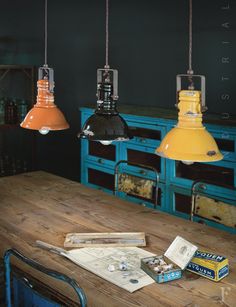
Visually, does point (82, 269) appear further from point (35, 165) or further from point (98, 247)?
point (35, 165)

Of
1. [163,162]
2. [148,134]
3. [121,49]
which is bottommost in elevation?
[163,162]

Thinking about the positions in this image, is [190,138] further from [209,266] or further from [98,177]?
[98,177]

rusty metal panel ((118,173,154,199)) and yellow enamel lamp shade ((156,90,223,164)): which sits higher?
yellow enamel lamp shade ((156,90,223,164))

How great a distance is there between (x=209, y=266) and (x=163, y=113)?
8.64 feet

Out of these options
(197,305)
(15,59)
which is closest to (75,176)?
(15,59)

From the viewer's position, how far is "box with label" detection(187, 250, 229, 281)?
236 centimetres

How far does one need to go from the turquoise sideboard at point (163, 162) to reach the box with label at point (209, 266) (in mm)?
1614

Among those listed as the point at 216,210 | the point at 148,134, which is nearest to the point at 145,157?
the point at 148,134

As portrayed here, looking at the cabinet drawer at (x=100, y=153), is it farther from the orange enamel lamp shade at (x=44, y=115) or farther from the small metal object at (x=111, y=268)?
the small metal object at (x=111, y=268)

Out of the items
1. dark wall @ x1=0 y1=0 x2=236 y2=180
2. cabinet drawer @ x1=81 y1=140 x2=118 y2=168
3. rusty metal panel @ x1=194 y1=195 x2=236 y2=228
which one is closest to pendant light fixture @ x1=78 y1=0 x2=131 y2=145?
rusty metal panel @ x1=194 y1=195 x2=236 y2=228

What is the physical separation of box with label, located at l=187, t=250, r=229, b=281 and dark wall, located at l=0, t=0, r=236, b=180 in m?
2.41

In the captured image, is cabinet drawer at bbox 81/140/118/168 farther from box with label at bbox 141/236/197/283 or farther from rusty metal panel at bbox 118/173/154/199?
box with label at bbox 141/236/197/283

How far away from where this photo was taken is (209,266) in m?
2.38

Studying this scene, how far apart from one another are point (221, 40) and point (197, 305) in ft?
9.82
